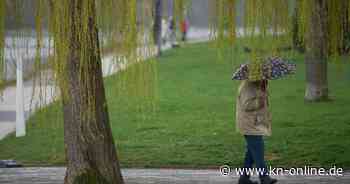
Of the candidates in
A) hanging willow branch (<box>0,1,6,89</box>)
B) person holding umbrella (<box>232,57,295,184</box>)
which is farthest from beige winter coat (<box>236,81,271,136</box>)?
hanging willow branch (<box>0,1,6,89</box>)

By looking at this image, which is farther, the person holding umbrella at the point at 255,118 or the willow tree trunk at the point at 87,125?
the person holding umbrella at the point at 255,118

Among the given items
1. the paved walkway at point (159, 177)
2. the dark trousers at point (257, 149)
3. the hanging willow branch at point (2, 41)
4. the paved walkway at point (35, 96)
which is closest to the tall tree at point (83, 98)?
the paved walkway at point (35, 96)

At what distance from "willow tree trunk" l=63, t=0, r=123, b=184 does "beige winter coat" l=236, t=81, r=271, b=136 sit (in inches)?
63.7

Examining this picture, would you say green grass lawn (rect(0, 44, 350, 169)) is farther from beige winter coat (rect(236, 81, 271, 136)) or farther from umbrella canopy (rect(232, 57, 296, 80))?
beige winter coat (rect(236, 81, 271, 136))

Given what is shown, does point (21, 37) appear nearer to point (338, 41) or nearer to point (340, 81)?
point (338, 41)

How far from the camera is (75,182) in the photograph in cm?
905

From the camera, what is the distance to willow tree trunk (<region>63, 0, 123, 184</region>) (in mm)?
8383

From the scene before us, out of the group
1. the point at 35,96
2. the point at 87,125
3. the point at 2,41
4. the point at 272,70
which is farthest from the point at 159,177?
the point at 2,41

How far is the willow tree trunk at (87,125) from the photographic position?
8383mm

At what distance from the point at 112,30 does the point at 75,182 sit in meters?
2.17

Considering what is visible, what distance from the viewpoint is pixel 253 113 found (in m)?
9.41

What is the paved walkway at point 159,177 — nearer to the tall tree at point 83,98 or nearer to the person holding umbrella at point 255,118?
the person holding umbrella at point 255,118

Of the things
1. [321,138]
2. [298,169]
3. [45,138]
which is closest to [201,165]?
[298,169]

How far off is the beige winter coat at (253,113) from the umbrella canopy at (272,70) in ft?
1.14
